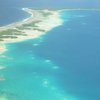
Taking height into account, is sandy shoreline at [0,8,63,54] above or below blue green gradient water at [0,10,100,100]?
above

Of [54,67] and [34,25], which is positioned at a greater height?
[34,25]

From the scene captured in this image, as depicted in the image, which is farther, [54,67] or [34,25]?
[34,25]

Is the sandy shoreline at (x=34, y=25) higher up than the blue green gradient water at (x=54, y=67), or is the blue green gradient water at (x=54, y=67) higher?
the sandy shoreline at (x=34, y=25)

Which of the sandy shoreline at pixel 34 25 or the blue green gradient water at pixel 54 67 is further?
the sandy shoreline at pixel 34 25

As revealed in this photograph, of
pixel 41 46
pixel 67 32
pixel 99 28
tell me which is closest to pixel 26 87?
pixel 41 46

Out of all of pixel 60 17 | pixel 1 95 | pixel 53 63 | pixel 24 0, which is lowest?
pixel 1 95

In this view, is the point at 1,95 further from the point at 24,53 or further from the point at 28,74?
the point at 24,53

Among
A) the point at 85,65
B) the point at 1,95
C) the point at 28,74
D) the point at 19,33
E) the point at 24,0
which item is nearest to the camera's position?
the point at 1,95

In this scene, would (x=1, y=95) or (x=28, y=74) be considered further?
(x=28, y=74)
